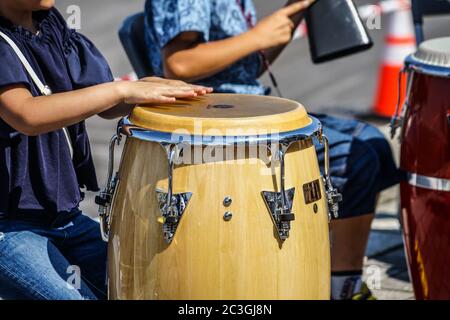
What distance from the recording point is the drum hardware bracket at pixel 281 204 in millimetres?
2645

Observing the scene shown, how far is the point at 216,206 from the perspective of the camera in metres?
2.62

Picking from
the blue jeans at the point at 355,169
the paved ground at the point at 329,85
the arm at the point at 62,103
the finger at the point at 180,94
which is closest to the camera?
the arm at the point at 62,103

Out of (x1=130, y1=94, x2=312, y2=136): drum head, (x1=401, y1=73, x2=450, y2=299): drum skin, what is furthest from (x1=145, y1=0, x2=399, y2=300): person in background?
(x1=130, y1=94, x2=312, y2=136): drum head

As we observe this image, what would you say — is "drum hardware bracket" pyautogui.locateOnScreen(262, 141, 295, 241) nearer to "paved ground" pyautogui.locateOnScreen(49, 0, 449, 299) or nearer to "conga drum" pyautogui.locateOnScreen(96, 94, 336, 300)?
"conga drum" pyautogui.locateOnScreen(96, 94, 336, 300)

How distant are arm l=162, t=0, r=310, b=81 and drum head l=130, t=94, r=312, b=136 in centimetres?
75

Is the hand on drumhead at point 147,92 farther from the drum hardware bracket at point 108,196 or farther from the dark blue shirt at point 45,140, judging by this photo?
the dark blue shirt at point 45,140

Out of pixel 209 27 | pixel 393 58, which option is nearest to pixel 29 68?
pixel 209 27

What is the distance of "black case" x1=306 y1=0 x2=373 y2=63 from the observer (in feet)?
13.0

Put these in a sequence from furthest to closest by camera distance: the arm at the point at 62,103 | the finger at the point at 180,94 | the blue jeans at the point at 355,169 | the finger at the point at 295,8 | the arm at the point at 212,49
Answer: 1. the blue jeans at the point at 355,169
2. the finger at the point at 295,8
3. the arm at the point at 212,49
4. the finger at the point at 180,94
5. the arm at the point at 62,103

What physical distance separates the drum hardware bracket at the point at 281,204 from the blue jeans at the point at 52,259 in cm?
65

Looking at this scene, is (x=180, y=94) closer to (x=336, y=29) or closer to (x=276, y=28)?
(x=276, y=28)

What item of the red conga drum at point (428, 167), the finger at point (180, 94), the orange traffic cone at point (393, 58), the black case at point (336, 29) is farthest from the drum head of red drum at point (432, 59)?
the orange traffic cone at point (393, 58)

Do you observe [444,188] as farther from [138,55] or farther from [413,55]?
[138,55]

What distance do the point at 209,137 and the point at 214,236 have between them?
260 mm
